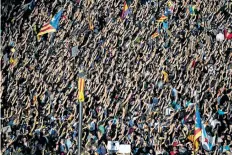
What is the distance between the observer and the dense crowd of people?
1709 cm

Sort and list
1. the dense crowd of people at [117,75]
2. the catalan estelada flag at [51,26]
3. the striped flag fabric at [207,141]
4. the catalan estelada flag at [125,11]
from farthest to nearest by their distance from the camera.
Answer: the catalan estelada flag at [125,11] < the catalan estelada flag at [51,26] < the dense crowd of people at [117,75] < the striped flag fabric at [207,141]

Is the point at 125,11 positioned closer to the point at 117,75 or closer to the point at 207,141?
the point at 117,75

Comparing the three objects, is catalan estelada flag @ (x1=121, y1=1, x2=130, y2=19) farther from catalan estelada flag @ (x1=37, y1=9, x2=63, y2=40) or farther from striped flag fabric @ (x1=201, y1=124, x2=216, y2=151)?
striped flag fabric @ (x1=201, y1=124, x2=216, y2=151)

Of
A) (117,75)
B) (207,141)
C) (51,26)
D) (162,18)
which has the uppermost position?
(162,18)

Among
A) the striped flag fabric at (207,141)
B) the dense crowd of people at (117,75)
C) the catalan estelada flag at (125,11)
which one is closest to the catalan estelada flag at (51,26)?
the dense crowd of people at (117,75)

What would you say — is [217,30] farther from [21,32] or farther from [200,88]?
[21,32]

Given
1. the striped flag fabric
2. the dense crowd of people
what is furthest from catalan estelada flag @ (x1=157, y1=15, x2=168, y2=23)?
the striped flag fabric

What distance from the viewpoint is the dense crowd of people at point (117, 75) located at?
17.1 meters

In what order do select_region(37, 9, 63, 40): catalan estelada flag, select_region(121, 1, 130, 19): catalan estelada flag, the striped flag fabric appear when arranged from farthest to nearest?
select_region(121, 1, 130, 19): catalan estelada flag, select_region(37, 9, 63, 40): catalan estelada flag, the striped flag fabric

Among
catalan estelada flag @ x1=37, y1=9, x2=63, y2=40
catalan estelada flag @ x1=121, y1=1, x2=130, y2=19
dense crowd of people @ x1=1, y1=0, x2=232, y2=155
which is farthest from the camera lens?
catalan estelada flag @ x1=121, y1=1, x2=130, y2=19

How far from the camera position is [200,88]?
18.5 meters

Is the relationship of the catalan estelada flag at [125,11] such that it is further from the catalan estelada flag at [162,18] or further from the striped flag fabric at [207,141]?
the striped flag fabric at [207,141]

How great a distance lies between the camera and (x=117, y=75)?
18625mm

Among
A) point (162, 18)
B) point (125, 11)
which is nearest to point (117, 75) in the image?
point (125, 11)
